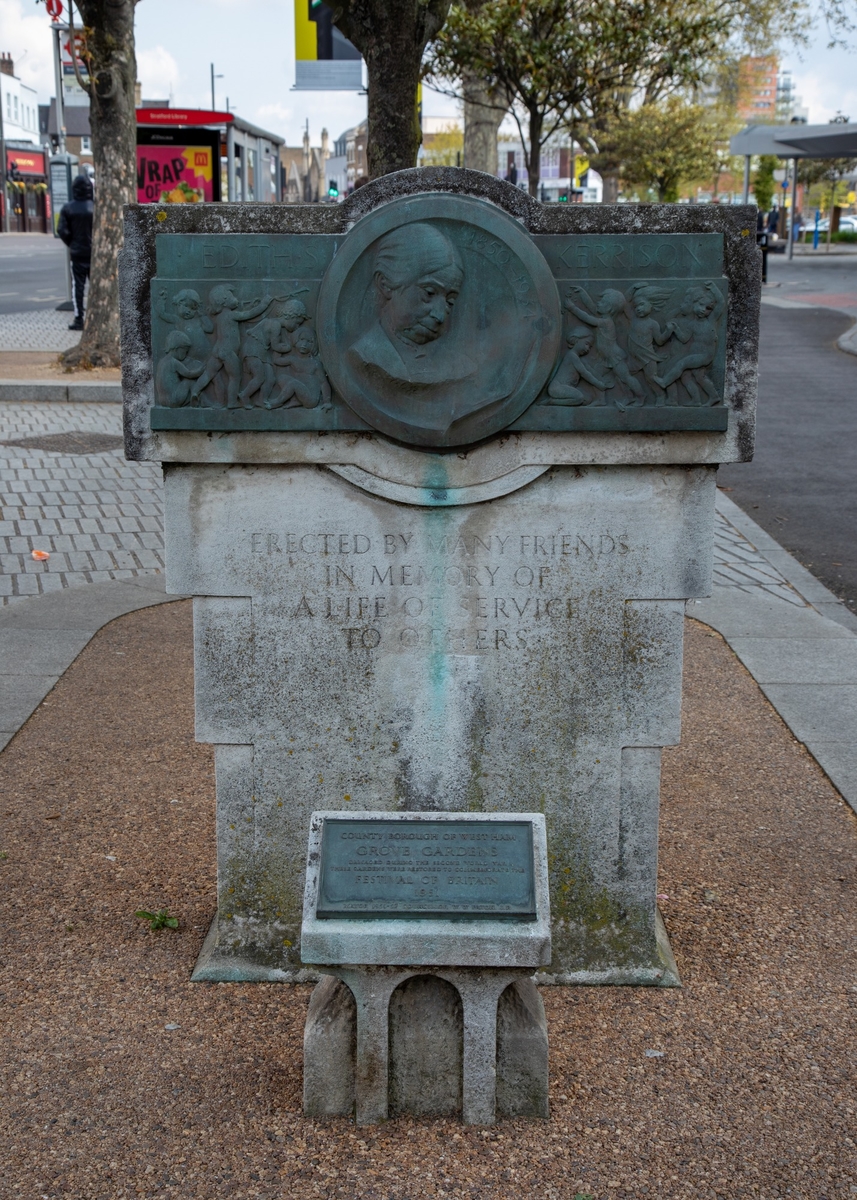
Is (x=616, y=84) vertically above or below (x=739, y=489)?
above

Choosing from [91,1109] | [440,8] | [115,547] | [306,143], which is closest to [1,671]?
[115,547]

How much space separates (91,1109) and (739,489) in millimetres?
9770

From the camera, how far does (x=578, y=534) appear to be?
3.56 m

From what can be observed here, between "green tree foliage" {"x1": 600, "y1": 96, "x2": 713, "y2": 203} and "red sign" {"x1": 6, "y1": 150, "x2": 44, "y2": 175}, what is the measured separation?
43822mm

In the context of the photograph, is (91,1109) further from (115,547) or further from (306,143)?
(306,143)

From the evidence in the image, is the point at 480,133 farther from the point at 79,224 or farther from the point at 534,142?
the point at 79,224

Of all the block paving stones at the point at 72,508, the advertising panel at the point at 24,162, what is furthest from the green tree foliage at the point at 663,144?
the advertising panel at the point at 24,162

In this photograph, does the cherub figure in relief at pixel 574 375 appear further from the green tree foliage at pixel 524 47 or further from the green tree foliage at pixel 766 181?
the green tree foliage at pixel 766 181

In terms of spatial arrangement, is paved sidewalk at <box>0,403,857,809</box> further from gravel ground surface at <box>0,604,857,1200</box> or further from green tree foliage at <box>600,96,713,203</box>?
green tree foliage at <box>600,96,713,203</box>

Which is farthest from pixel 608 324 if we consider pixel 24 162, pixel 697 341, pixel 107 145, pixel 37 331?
pixel 24 162

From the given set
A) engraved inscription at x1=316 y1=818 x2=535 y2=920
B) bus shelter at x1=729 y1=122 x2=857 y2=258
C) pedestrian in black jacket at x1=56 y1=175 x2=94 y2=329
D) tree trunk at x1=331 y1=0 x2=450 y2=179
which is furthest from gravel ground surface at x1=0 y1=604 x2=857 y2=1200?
bus shelter at x1=729 y1=122 x2=857 y2=258

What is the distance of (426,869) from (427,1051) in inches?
16.7

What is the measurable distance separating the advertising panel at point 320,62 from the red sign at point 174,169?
5.00 meters

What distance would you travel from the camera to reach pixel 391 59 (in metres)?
8.25
